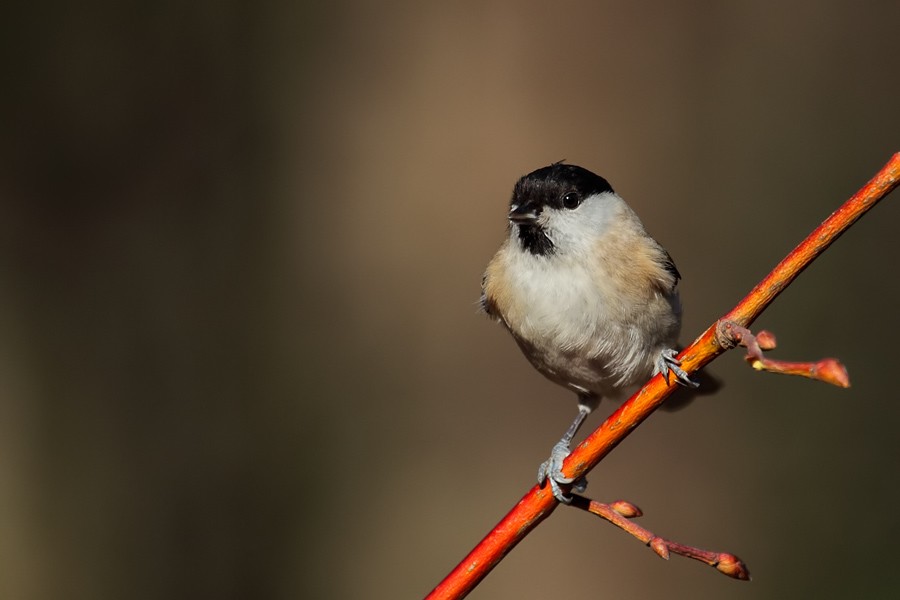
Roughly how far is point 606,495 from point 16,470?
2219mm

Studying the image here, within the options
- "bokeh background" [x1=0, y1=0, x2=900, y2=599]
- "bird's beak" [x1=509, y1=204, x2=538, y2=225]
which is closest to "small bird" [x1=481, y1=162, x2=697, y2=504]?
"bird's beak" [x1=509, y1=204, x2=538, y2=225]

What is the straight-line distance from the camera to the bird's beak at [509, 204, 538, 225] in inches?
80.6

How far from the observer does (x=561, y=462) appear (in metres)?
1.95

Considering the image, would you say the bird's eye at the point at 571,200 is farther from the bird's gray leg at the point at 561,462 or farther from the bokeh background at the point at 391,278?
the bokeh background at the point at 391,278

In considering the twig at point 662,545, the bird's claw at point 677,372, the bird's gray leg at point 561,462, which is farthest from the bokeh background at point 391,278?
the twig at point 662,545

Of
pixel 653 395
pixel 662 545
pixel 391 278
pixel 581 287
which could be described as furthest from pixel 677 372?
pixel 391 278

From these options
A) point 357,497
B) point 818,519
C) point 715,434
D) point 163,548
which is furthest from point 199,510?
point 818,519

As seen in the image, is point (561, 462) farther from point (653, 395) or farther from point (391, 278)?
point (391, 278)

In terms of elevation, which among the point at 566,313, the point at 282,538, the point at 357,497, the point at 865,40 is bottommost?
the point at 282,538

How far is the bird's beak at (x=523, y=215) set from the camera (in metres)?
2.05

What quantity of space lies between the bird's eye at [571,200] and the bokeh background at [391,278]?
1.36m

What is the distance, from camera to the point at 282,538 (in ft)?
11.8

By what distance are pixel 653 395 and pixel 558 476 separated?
218 millimetres

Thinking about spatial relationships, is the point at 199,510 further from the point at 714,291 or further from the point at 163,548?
the point at 714,291
